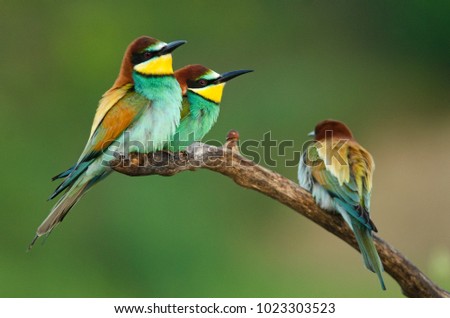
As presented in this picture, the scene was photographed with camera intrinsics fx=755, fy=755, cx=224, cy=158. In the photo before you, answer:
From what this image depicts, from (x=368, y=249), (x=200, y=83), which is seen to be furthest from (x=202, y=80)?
(x=368, y=249)

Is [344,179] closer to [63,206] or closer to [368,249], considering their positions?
[368,249]

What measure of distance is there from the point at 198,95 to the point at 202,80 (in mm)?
60

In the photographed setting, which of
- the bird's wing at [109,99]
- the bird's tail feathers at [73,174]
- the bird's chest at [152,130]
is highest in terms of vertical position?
the bird's wing at [109,99]

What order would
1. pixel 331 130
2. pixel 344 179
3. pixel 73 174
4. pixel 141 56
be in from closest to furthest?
pixel 73 174 → pixel 141 56 → pixel 344 179 → pixel 331 130

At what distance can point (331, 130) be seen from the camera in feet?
9.96

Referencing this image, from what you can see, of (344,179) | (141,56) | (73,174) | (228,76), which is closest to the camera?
(73,174)

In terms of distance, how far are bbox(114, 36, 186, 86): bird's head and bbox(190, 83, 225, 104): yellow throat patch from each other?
8.6 inches

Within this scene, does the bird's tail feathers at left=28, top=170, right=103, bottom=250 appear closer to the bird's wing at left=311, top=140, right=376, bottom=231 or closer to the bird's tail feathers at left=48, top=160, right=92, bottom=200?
the bird's tail feathers at left=48, top=160, right=92, bottom=200

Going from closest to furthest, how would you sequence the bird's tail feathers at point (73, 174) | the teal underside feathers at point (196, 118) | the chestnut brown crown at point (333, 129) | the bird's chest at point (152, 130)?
the bird's tail feathers at point (73, 174), the bird's chest at point (152, 130), the teal underside feathers at point (196, 118), the chestnut brown crown at point (333, 129)

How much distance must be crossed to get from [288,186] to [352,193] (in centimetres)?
24

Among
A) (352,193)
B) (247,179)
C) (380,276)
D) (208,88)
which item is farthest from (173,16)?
(380,276)

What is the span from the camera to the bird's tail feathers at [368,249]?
2.67 meters

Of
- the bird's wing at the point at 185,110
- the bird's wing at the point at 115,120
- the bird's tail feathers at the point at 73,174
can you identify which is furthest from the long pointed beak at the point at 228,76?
the bird's tail feathers at the point at 73,174

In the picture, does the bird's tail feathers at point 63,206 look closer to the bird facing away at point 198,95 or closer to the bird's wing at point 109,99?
the bird's wing at point 109,99
